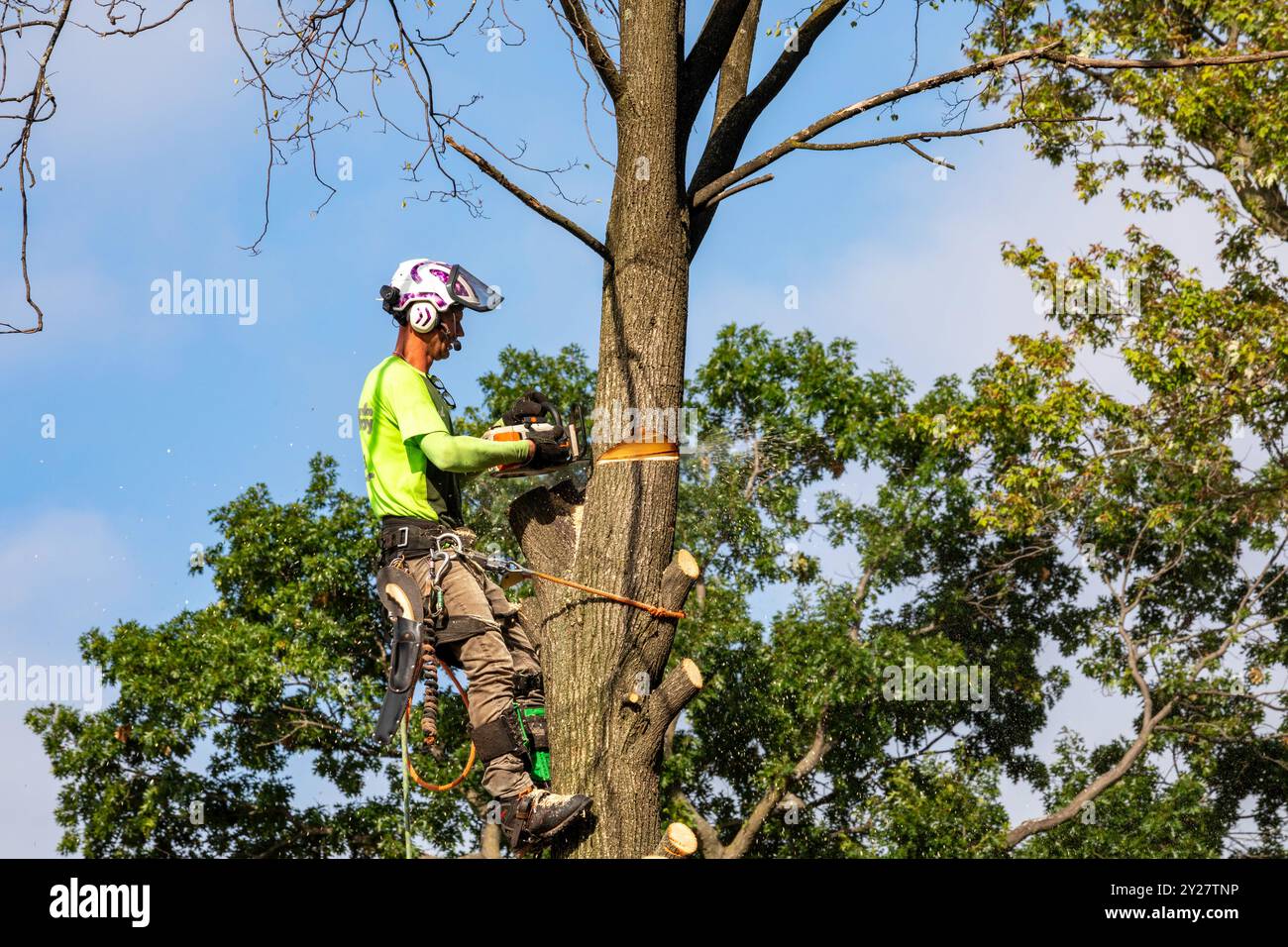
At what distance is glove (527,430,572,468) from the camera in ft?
16.9

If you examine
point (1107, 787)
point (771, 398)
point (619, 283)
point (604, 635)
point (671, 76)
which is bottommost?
point (1107, 787)

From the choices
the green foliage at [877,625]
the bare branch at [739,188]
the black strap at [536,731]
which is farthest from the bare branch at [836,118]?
the green foliage at [877,625]

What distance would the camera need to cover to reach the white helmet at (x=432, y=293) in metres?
5.07

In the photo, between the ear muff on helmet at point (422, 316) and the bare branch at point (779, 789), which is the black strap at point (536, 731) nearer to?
the ear muff on helmet at point (422, 316)

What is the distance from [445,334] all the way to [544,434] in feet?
1.70

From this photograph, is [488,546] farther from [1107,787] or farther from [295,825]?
[1107,787]

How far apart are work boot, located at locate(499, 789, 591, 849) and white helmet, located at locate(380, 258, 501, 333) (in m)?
1.72

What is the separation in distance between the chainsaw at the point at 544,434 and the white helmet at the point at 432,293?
0.45m

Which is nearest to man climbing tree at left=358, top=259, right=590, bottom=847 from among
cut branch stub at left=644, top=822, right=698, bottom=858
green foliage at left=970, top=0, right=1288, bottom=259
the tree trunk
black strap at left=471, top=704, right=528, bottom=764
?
black strap at left=471, top=704, right=528, bottom=764

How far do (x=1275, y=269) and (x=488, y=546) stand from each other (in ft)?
30.1

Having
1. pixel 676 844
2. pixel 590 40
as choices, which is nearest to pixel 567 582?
pixel 676 844

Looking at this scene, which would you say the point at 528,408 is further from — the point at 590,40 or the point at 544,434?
the point at 590,40

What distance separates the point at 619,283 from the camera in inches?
205
